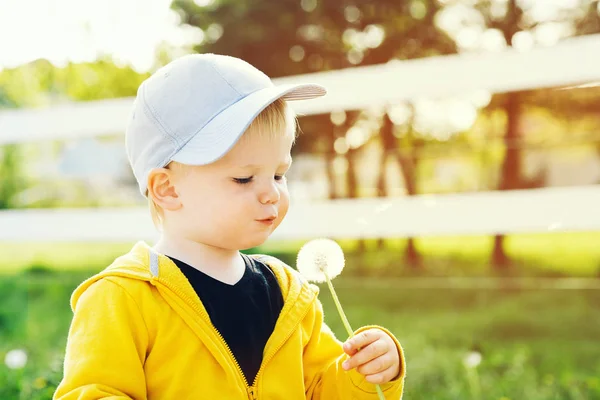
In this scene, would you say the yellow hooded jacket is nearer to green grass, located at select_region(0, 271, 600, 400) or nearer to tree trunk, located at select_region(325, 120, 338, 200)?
green grass, located at select_region(0, 271, 600, 400)

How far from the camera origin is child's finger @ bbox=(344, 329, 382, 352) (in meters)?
1.29

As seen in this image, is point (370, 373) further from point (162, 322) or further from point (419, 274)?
point (419, 274)

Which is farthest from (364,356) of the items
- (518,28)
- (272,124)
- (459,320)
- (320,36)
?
(320,36)

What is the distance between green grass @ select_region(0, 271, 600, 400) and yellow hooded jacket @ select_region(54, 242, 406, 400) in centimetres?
105

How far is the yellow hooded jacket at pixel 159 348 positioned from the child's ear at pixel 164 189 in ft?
0.31

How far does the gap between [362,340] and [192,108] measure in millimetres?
508

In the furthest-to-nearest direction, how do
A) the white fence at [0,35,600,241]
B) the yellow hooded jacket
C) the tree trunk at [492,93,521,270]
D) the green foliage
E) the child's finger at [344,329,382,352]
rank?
1. the green foliage
2. the tree trunk at [492,93,521,270]
3. the white fence at [0,35,600,241]
4. the child's finger at [344,329,382,352]
5. the yellow hooded jacket

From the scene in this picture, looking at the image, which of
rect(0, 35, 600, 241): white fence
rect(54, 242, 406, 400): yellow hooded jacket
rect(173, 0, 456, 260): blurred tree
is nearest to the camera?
rect(54, 242, 406, 400): yellow hooded jacket

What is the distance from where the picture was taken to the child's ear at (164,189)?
4.29 ft

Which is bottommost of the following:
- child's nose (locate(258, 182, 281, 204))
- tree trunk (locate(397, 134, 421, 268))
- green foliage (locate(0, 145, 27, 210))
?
green foliage (locate(0, 145, 27, 210))

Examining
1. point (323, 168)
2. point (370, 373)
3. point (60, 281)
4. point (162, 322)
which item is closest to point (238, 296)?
point (162, 322)

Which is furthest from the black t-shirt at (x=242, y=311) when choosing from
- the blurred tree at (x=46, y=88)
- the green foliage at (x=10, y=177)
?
the green foliage at (x=10, y=177)

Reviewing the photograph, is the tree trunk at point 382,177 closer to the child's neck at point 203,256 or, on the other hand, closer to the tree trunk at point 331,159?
the tree trunk at point 331,159

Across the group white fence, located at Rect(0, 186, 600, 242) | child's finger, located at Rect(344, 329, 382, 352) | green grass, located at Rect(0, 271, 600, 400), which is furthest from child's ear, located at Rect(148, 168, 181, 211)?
white fence, located at Rect(0, 186, 600, 242)
